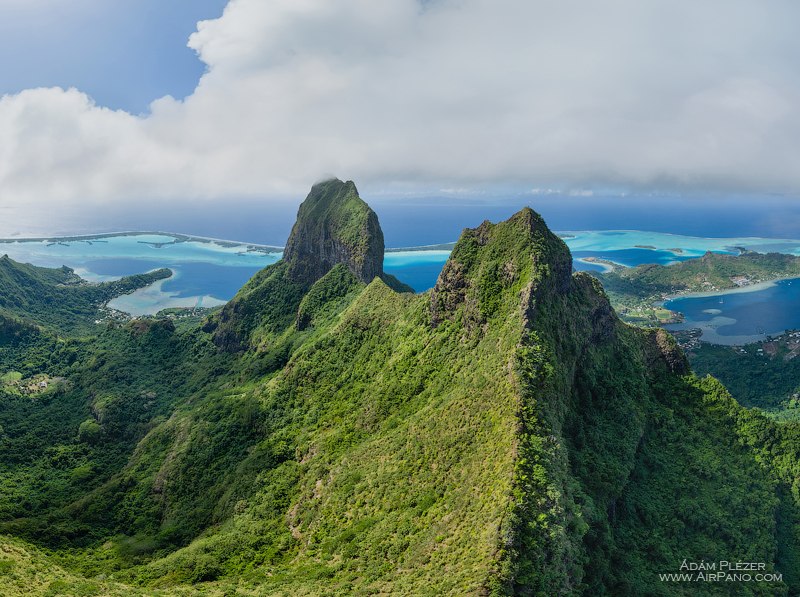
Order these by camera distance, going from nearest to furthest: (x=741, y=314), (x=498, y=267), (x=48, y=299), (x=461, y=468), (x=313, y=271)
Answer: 1. (x=461, y=468)
2. (x=498, y=267)
3. (x=313, y=271)
4. (x=48, y=299)
5. (x=741, y=314)

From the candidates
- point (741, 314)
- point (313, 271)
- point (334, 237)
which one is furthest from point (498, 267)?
point (741, 314)

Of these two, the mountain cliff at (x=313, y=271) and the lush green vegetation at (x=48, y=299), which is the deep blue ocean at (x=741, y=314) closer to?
the mountain cliff at (x=313, y=271)

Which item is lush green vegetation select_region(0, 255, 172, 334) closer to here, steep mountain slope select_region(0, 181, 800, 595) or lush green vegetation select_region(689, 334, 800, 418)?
steep mountain slope select_region(0, 181, 800, 595)

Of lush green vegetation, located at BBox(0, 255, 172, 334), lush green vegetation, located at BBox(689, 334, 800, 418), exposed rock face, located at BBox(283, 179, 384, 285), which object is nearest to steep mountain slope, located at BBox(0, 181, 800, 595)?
exposed rock face, located at BBox(283, 179, 384, 285)

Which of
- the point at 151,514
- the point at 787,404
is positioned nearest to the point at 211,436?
the point at 151,514

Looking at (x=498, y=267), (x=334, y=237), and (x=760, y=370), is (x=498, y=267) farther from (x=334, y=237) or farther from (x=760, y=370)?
(x=760, y=370)

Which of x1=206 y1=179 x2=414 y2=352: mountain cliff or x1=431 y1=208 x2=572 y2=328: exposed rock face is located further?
x1=206 y1=179 x2=414 y2=352: mountain cliff
